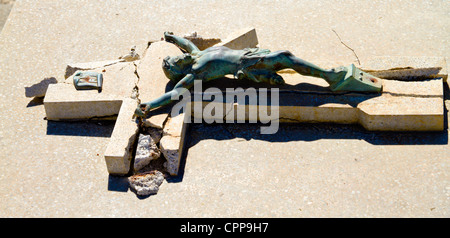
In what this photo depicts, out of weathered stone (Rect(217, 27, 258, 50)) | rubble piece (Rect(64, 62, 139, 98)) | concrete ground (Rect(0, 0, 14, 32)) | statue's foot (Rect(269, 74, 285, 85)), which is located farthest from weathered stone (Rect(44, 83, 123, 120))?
concrete ground (Rect(0, 0, 14, 32))

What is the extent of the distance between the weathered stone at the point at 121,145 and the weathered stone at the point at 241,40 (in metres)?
1.77

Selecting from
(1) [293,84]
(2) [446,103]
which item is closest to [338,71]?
(1) [293,84]

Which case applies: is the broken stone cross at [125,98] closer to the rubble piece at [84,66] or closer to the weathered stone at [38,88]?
the rubble piece at [84,66]

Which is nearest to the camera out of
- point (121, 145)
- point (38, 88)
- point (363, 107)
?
point (121, 145)

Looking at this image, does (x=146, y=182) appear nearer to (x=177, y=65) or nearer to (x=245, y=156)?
(x=245, y=156)

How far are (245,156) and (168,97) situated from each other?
1169 mm

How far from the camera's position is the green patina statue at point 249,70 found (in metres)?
6.65

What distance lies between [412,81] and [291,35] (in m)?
A: 2.13

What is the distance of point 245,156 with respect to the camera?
650 cm

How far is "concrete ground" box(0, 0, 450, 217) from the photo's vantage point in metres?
5.96

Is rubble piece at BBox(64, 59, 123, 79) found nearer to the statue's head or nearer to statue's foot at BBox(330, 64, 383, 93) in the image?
the statue's head

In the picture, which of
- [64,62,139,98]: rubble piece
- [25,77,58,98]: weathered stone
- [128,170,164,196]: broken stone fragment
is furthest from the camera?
[25,77,58,98]: weathered stone

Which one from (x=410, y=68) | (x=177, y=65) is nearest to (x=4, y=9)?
(x=177, y=65)

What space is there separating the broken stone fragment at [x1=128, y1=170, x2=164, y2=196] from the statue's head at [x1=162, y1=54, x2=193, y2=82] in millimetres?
1305
